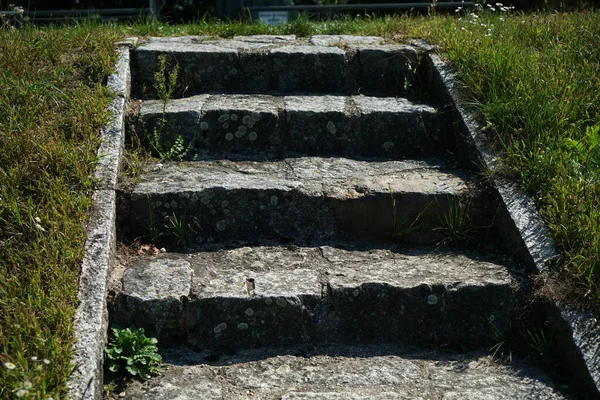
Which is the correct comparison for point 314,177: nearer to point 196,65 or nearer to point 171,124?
point 171,124

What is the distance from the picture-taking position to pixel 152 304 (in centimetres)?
294

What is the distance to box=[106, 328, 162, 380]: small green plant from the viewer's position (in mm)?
2770

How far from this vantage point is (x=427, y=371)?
2.90 metres

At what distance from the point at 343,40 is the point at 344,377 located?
2768mm

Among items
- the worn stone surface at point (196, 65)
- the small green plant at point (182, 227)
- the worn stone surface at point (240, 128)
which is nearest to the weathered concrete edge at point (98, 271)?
the small green plant at point (182, 227)

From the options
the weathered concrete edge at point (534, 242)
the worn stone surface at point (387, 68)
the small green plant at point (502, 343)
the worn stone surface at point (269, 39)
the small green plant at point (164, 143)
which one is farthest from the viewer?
the worn stone surface at point (269, 39)

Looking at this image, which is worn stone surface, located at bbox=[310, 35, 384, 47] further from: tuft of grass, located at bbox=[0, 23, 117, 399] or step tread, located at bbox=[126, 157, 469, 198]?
tuft of grass, located at bbox=[0, 23, 117, 399]

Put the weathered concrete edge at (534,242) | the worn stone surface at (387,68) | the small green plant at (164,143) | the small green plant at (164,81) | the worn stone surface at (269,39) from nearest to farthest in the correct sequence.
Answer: the weathered concrete edge at (534,242) < the small green plant at (164,143) < the small green plant at (164,81) < the worn stone surface at (387,68) < the worn stone surface at (269,39)

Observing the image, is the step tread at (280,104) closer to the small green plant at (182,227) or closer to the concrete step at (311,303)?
the small green plant at (182,227)

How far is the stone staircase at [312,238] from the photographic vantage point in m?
2.92

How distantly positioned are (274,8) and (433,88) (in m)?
2.75

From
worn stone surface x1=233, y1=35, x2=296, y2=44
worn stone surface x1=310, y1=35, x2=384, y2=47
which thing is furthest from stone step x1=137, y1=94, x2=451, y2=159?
worn stone surface x1=233, y1=35, x2=296, y2=44

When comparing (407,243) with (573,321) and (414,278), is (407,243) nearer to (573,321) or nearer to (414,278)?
(414,278)

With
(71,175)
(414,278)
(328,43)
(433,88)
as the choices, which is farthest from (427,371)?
(328,43)
